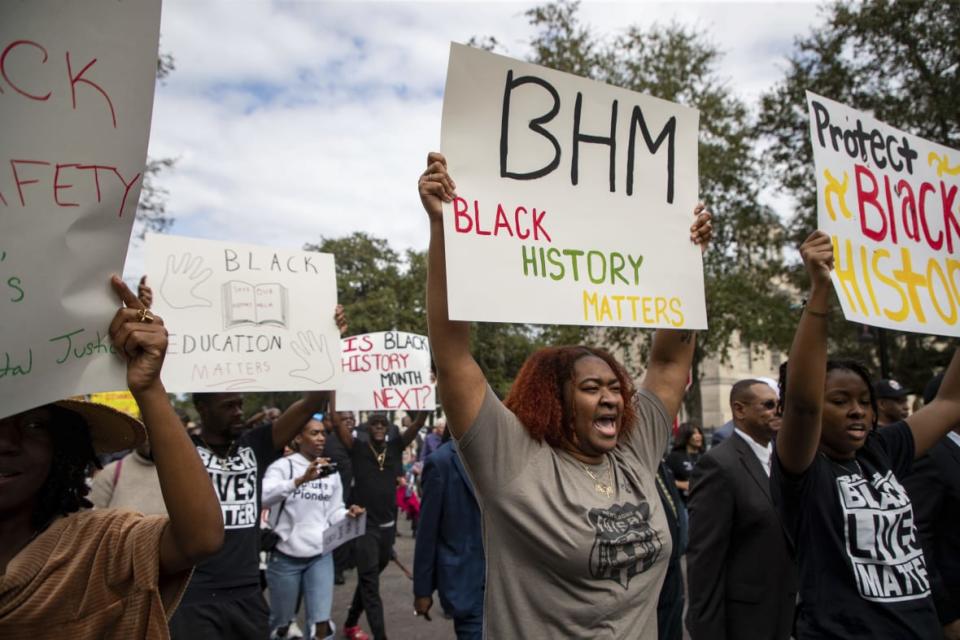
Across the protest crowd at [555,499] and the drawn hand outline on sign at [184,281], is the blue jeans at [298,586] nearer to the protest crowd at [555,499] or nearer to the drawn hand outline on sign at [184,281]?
the protest crowd at [555,499]

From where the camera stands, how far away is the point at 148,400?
181 centimetres

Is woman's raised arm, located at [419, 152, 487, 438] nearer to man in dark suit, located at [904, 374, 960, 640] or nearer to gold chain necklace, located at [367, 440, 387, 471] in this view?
man in dark suit, located at [904, 374, 960, 640]

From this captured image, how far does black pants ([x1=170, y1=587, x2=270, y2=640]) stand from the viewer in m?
3.85

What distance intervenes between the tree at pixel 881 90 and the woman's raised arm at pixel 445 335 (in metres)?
16.2

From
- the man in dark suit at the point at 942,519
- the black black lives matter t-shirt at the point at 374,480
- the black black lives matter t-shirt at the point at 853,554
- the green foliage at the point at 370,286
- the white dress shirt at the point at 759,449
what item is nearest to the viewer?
the black black lives matter t-shirt at the point at 853,554

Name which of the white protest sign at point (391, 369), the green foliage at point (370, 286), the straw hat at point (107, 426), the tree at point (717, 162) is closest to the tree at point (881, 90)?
the tree at point (717, 162)

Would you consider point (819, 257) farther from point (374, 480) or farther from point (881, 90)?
point (881, 90)

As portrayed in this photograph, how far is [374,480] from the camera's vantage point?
8094 millimetres

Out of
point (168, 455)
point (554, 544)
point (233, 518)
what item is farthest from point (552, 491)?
point (233, 518)

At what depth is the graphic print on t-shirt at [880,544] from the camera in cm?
→ 281

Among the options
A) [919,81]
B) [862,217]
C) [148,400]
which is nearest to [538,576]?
[148,400]

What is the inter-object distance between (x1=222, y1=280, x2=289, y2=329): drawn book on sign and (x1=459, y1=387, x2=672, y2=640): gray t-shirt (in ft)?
7.94

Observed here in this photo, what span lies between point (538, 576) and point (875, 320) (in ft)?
5.63

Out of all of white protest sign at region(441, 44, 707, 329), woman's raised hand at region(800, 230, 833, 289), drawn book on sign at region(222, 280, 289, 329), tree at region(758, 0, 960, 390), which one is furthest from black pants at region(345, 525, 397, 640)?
tree at region(758, 0, 960, 390)
